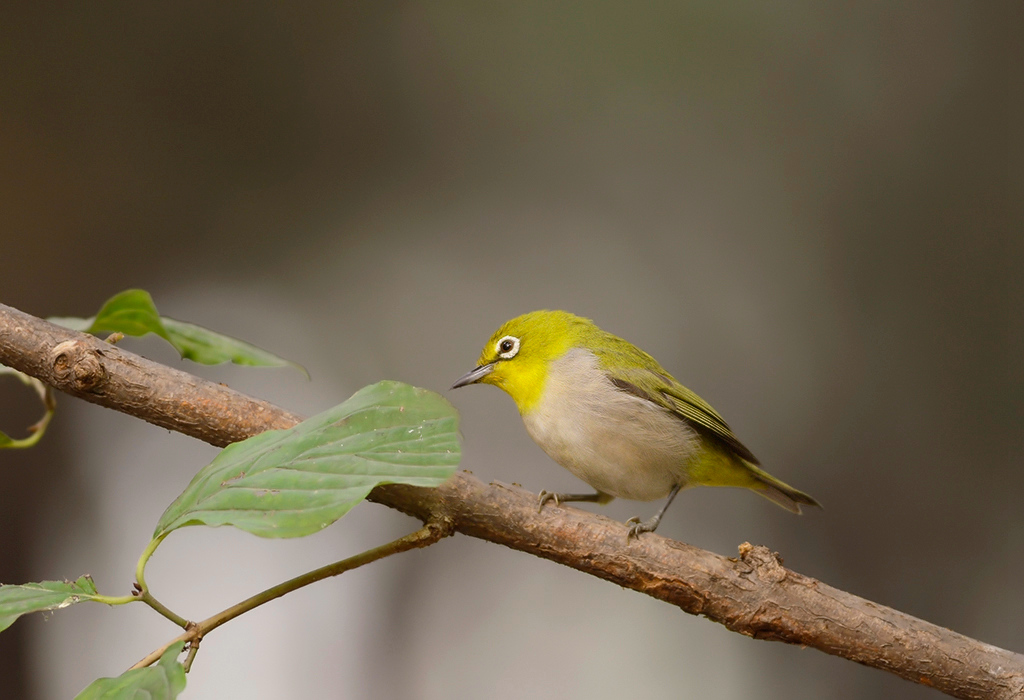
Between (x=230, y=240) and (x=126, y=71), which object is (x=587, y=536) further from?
(x=126, y=71)

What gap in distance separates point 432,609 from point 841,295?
2519 millimetres

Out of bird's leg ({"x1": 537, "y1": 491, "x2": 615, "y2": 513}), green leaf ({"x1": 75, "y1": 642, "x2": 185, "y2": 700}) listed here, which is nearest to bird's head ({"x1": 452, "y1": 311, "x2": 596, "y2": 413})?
bird's leg ({"x1": 537, "y1": 491, "x2": 615, "y2": 513})

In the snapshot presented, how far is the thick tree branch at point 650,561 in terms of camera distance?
138 centimetres

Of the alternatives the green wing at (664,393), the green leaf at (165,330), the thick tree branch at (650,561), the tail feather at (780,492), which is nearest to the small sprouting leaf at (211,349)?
the green leaf at (165,330)

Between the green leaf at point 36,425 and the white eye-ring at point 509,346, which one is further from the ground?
the white eye-ring at point 509,346

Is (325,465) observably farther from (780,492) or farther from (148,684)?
(780,492)

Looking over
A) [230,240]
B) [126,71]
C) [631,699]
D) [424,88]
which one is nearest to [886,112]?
[424,88]

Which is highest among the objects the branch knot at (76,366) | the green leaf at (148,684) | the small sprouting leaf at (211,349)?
the small sprouting leaf at (211,349)

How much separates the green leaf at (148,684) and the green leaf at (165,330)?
28.0 inches

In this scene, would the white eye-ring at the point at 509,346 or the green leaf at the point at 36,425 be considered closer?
the green leaf at the point at 36,425

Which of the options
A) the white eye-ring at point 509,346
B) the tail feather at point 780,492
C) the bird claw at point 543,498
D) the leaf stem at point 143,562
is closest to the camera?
the leaf stem at point 143,562

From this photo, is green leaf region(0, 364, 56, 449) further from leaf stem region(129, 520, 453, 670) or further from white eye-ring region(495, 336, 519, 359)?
white eye-ring region(495, 336, 519, 359)

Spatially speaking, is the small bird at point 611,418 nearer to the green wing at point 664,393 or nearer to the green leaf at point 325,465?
the green wing at point 664,393

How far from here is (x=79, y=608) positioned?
10.7 feet
